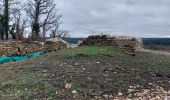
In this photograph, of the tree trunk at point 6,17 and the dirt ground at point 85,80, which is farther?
the tree trunk at point 6,17

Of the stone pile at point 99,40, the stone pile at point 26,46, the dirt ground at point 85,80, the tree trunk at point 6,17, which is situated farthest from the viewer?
the tree trunk at point 6,17

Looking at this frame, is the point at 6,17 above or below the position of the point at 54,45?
above

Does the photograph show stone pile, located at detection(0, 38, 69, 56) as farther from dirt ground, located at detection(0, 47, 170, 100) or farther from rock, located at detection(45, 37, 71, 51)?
dirt ground, located at detection(0, 47, 170, 100)

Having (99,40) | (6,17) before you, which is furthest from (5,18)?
(99,40)

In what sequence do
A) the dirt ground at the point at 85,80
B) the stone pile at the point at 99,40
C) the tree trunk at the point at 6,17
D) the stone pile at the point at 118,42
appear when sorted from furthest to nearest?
the tree trunk at the point at 6,17, the stone pile at the point at 99,40, the stone pile at the point at 118,42, the dirt ground at the point at 85,80

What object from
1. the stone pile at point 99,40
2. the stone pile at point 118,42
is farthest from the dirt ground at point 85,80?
the stone pile at point 99,40

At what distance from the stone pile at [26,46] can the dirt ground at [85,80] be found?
18.1 ft

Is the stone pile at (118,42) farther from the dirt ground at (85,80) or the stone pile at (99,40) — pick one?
the dirt ground at (85,80)

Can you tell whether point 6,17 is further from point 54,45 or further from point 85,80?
point 85,80

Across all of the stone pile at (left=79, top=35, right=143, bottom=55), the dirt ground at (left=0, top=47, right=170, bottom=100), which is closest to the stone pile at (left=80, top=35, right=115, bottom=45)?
the stone pile at (left=79, top=35, right=143, bottom=55)

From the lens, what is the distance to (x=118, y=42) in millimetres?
16016

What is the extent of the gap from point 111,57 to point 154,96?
16.0 feet

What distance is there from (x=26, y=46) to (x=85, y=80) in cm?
954

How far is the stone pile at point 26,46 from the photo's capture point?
16.5 metres
